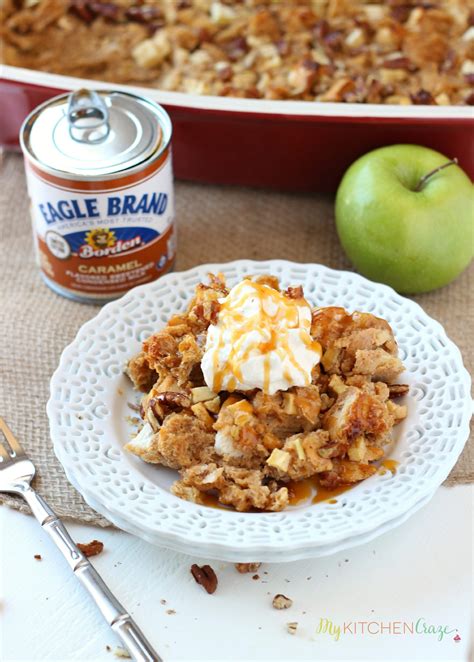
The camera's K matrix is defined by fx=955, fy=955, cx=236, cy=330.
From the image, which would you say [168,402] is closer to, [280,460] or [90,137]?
[280,460]

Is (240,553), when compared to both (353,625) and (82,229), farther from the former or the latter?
(82,229)

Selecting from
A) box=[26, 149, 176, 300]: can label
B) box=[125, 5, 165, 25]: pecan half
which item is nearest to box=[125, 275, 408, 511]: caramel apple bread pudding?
box=[26, 149, 176, 300]: can label

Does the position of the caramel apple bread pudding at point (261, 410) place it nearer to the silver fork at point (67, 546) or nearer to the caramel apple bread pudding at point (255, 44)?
the silver fork at point (67, 546)

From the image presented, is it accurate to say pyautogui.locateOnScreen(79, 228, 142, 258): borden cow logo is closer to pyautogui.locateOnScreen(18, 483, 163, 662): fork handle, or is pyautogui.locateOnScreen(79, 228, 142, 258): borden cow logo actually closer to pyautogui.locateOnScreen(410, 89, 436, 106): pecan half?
pyautogui.locateOnScreen(18, 483, 163, 662): fork handle

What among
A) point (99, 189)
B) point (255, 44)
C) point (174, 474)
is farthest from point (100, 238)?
point (255, 44)

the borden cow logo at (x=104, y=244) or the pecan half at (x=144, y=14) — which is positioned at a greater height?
the pecan half at (x=144, y=14)

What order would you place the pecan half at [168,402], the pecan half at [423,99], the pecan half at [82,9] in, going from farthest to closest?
the pecan half at [82,9] → the pecan half at [423,99] → the pecan half at [168,402]

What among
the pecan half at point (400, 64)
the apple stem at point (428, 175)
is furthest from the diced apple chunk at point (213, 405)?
the pecan half at point (400, 64)
